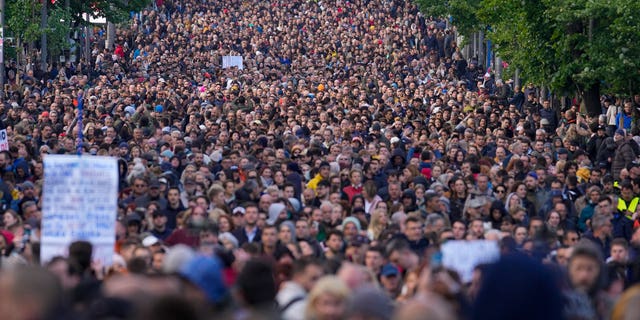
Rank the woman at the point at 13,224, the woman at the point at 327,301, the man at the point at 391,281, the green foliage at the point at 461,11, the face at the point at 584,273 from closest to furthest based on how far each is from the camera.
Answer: the woman at the point at 327,301, the face at the point at 584,273, the man at the point at 391,281, the woman at the point at 13,224, the green foliage at the point at 461,11

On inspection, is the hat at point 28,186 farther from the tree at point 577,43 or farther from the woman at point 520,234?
the tree at point 577,43

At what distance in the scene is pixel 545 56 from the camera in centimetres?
3594

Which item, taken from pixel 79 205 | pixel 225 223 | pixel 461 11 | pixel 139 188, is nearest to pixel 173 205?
pixel 139 188

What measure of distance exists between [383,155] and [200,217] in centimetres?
831

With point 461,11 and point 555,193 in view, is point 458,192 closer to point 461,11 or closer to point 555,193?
point 555,193

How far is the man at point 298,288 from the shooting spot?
1054cm

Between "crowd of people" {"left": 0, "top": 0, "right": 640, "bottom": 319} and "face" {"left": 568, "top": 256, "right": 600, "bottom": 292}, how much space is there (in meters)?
0.01

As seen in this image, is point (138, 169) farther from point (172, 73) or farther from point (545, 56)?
point (172, 73)

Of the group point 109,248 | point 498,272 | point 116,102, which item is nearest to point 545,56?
point 116,102

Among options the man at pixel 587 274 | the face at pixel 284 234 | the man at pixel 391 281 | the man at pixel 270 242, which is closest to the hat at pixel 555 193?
the face at pixel 284 234

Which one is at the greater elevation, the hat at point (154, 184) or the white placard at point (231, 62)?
the white placard at point (231, 62)

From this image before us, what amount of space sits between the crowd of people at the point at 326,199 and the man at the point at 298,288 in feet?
0.06

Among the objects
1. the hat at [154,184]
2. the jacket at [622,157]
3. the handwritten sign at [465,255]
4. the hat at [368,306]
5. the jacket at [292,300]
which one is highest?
the hat at [368,306]

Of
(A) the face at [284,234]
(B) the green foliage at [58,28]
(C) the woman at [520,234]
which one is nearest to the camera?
(A) the face at [284,234]
